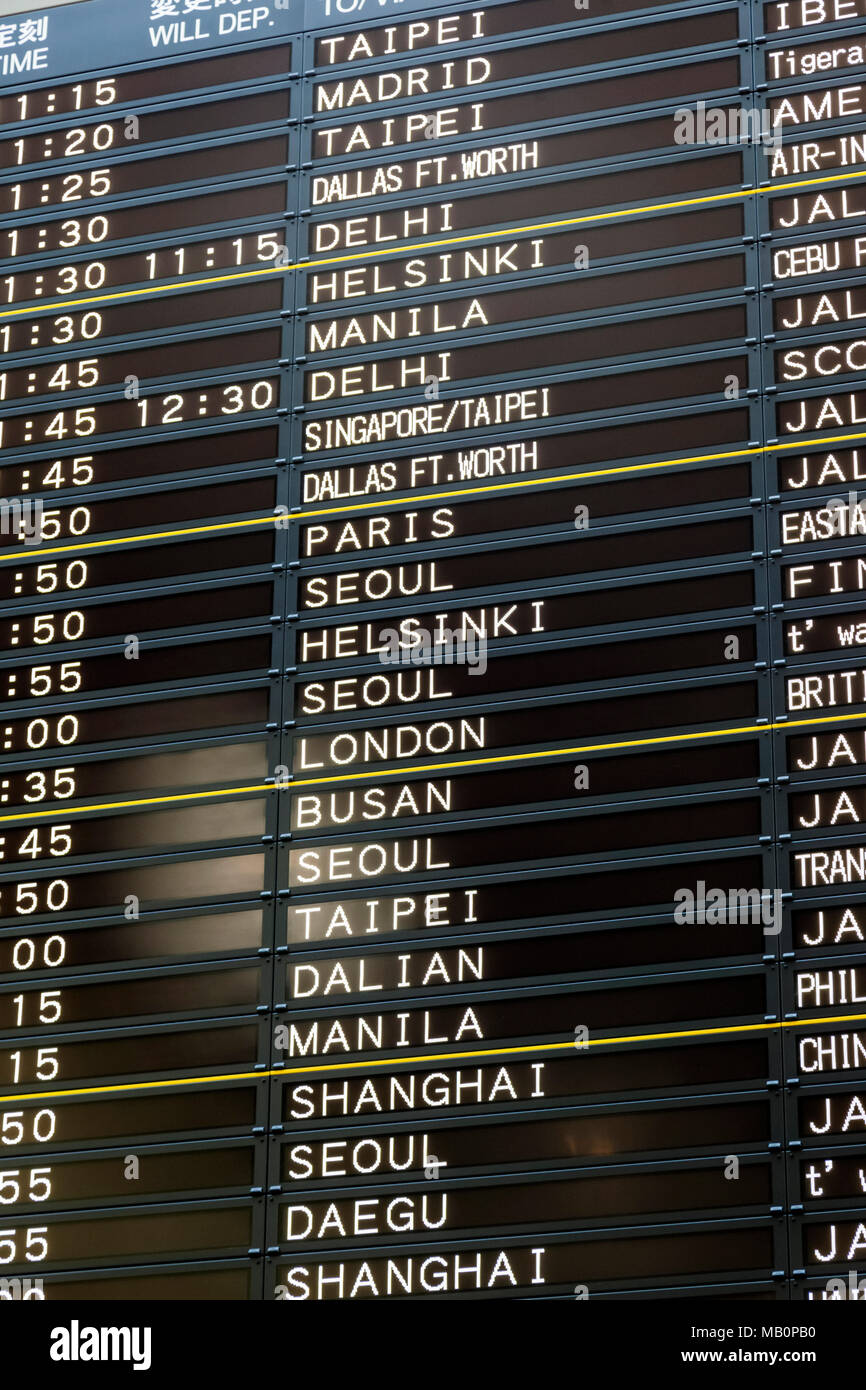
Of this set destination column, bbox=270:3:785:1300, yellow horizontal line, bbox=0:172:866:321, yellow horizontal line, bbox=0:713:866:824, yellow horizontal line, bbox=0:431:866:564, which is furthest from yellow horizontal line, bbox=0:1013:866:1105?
yellow horizontal line, bbox=0:172:866:321

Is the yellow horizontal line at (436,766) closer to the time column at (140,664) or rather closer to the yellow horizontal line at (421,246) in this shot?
the time column at (140,664)

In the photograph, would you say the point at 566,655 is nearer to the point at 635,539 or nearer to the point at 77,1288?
the point at 635,539

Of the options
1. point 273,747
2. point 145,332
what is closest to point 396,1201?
point 273,747

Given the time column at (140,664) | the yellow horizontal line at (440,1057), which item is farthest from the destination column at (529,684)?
the time column at (140,664)

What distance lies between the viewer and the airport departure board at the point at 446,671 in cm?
1016

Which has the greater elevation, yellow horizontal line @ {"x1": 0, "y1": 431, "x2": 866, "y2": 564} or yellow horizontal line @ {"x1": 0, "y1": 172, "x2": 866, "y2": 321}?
yellow horizontal line @ {"x1": 0, "y1": 172, "x2": 866, "y2": 321}

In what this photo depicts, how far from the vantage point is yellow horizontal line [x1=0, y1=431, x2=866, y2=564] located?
1085 centimetres

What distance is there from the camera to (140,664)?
37.9 feet

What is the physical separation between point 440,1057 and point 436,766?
1303mm

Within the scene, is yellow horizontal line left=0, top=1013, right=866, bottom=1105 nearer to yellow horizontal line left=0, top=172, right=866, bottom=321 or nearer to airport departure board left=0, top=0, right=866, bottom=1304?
airport departure board left=0, top=0, right=866, bottom=1304

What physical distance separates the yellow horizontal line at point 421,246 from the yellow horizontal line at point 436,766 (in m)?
2.57

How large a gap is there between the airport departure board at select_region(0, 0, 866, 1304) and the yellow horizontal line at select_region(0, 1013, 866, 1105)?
0.08 ft

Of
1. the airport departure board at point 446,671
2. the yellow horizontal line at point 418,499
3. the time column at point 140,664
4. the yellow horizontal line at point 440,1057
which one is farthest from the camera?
the yellow horizontal line at point 418,499
